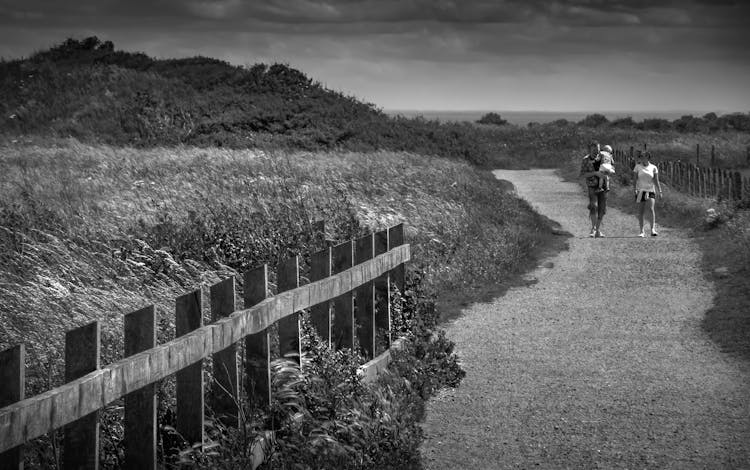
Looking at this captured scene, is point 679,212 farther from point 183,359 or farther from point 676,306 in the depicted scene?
point 183,359

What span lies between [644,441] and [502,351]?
10.5ft

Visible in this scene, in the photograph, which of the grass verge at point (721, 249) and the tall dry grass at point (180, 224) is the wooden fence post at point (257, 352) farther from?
the grass verge at point (721, 249)

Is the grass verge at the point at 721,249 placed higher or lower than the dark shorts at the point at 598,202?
lower

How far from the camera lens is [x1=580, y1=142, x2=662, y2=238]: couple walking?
67.5ft

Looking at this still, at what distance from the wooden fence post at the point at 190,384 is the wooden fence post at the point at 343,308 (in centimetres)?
250

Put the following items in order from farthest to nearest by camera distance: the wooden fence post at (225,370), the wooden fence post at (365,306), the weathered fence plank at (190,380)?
the wooden fence post at (365,306) < the wooden fence post at (225,370) < the weathered fence plank at (190,380)

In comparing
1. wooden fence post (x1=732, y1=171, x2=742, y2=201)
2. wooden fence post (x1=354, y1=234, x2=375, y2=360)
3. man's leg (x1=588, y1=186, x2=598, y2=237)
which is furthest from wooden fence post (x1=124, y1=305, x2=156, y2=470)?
wooden fence post (x1=732, y1=171, x2=742, y2=201)

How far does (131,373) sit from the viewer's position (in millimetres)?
4215

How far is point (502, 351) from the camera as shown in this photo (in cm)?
984

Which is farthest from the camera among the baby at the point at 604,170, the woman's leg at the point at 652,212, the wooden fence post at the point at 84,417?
the baby at the point at 604,170

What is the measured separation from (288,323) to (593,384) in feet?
11.1

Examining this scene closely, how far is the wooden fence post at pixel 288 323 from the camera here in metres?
6.27

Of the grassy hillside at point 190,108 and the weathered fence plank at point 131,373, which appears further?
A: the grassy hillside at point 190,108

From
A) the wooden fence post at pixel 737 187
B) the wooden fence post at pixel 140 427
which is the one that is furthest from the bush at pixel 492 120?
the wooden fence post at pixel 140 427
